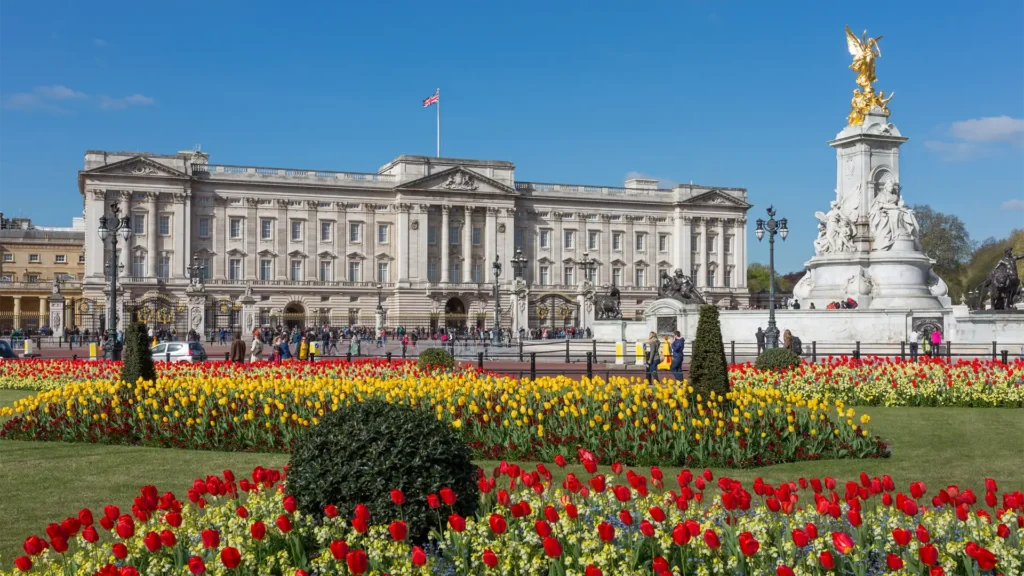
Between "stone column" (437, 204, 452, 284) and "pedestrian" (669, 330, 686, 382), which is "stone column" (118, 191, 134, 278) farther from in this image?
"pedestrian" (669, 330, 686, 382)

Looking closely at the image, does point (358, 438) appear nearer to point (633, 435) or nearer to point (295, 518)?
point (295, 518)

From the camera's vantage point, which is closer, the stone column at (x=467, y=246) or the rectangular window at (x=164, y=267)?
the rectangular window at (x=164, y=267)

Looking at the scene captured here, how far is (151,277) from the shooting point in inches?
3164

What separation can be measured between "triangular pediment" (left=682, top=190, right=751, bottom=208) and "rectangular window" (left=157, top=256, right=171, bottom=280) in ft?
158

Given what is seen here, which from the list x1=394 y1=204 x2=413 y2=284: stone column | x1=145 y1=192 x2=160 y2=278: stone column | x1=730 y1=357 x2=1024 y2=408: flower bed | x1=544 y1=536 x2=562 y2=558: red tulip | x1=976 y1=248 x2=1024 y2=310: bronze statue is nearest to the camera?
x1=544 y1=536 x2=562 y2=558: red tulip

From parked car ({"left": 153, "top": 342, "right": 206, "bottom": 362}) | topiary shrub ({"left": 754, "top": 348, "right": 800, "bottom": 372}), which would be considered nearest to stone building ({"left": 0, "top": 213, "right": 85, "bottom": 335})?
parked car ({"left": 153, "top": 342, "right": 206, "bottom": 362})

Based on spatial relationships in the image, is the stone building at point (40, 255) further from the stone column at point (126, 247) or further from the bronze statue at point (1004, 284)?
the bronze statue at point (1004, 284)

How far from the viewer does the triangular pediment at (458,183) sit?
291ft


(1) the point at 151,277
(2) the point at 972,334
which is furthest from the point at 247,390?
(1) the point at 151,277

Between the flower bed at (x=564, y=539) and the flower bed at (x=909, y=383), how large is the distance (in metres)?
11.9

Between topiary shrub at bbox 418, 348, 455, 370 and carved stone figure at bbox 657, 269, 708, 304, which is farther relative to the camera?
carved stone figure at bbox 657, 269, 708, 304

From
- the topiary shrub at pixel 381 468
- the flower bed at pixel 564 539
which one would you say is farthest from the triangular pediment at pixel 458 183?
the flower bed at pixel 564 539

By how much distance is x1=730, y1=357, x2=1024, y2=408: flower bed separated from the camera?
18781 mm

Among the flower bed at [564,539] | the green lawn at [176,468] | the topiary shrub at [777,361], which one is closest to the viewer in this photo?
the flower bed at [564,539]
